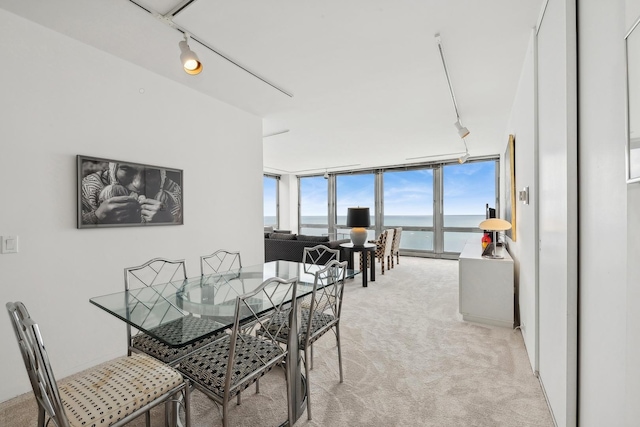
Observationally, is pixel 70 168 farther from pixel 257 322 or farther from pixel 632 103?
pixel 632 103

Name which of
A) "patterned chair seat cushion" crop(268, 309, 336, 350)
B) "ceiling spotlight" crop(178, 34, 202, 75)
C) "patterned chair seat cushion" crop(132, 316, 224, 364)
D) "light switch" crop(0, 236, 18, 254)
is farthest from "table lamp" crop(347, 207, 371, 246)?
"light switch" crop(0, 236, 18, 254)

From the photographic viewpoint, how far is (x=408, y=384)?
2051 millimetres

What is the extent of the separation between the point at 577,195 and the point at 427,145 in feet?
15.1

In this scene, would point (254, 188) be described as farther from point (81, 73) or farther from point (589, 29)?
point (589, 29)

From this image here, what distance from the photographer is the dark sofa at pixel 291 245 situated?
518cm

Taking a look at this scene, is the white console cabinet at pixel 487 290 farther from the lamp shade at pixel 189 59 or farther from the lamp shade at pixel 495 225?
the lamp shade at pixel 189 59

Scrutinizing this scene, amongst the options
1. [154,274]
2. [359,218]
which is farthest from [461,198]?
[154,274]

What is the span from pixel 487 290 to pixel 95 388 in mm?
3366

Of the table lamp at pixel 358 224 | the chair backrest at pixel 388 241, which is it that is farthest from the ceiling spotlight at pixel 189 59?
the chair backrest at pixel 388 241

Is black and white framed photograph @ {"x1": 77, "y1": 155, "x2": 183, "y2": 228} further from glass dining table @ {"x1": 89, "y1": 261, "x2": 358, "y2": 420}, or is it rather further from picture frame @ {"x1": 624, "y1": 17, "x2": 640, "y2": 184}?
picture frame @ {"x1": 624, "y1": 17, "x2": 640, "y2": 184}

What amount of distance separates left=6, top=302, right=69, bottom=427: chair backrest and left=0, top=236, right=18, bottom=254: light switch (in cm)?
119

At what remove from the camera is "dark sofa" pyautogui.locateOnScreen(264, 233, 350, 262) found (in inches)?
204

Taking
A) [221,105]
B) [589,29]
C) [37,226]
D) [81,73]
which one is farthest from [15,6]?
[589,29]

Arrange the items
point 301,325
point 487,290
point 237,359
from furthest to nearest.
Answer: point 487,290 → point 301,325 → point 237,359
